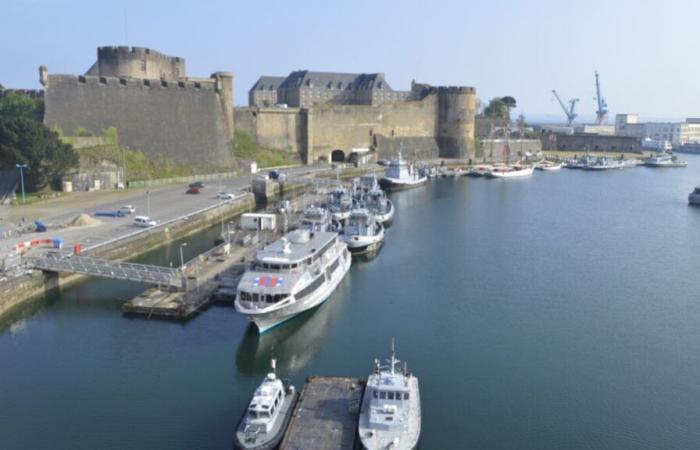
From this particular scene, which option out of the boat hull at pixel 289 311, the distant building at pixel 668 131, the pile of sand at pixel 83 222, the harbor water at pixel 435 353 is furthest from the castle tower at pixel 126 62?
Answer: the distant building at pixel 668 131

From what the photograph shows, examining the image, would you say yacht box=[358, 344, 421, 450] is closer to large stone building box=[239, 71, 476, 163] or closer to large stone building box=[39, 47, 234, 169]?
large stone building box=[39, 47, 234, 169]

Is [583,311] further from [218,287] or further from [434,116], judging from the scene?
A: [434,116]

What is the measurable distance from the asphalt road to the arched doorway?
17.4 m

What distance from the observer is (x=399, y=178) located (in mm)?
46469

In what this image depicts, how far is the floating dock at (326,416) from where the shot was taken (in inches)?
431

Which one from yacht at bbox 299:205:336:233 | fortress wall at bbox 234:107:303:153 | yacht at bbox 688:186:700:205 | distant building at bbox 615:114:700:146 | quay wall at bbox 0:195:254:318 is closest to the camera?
A: quay wall at bbox 0:195:254:318

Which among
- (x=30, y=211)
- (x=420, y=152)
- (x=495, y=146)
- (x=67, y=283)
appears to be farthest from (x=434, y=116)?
(x=67, y=283)

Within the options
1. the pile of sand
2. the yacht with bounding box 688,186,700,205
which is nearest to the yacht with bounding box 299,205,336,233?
the pile of sand

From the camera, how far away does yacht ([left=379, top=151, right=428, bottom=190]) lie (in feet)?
151

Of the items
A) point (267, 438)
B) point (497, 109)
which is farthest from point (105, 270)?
point (497, 109)

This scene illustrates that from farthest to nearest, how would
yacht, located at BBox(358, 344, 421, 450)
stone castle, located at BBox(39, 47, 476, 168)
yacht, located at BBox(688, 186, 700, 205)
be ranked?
yacht, located at BBox(688, 186, 700, 205) < stone castle, located at BBox(39, 47, 476, 168) < yacht, located at BBox(358, 344, 421, 450)

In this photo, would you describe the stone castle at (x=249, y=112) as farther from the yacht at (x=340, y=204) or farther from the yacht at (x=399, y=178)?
the yacht at (x=340, y=204)

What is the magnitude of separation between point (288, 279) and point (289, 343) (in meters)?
1.77

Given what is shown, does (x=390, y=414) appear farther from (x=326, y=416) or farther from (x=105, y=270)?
(x=105, y=270)
